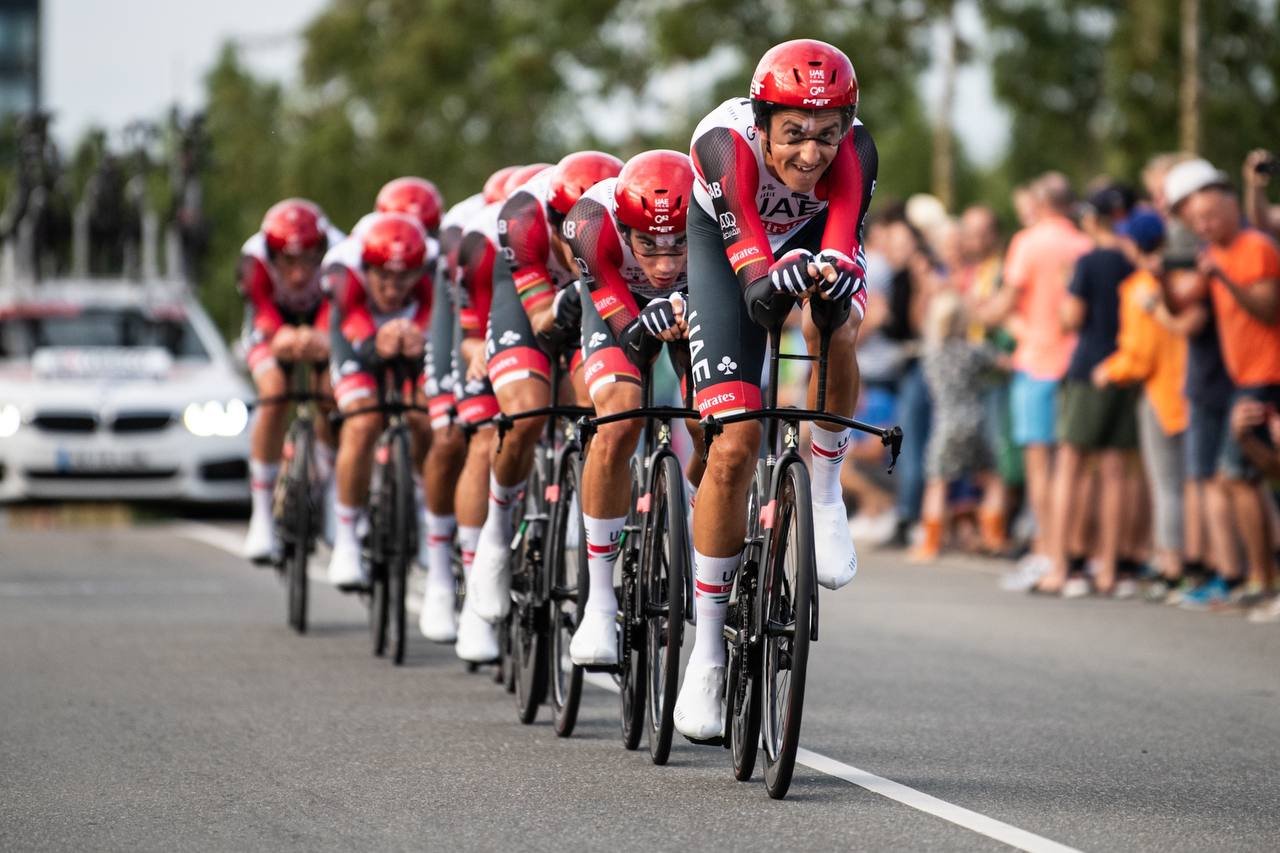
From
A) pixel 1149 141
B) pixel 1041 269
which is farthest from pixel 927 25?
pixel 1041 269

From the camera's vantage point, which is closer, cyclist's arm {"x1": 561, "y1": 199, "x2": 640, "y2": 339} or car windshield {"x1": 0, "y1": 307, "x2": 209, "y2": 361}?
cyclist's arm {"x1": 561, "y1": 199, "x2": 640, "y2": 339}

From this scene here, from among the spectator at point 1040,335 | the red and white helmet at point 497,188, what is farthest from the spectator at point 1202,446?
the red and white helmet at point 497,188

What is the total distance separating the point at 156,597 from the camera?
13.4m

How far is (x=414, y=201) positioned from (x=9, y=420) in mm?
7248

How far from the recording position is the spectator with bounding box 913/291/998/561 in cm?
1568

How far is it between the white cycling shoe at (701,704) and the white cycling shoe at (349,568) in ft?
14.4

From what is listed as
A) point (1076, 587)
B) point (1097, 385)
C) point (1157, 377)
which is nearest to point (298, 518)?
point (1076, 587)

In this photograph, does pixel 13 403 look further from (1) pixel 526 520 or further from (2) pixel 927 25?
(2) pixel 927 25

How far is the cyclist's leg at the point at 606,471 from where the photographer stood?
26.5 ft

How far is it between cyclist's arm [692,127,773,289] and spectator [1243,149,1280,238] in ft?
19.0

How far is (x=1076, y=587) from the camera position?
13617 mm

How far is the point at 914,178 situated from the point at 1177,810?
81.4 m

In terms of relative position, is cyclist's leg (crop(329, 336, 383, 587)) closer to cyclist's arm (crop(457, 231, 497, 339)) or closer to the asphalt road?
the asphalt road

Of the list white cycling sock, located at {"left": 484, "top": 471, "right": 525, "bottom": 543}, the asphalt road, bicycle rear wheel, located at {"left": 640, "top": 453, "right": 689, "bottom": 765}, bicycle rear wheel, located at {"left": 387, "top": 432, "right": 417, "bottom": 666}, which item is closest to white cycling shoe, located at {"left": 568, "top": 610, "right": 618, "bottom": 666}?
bicycle rear wheel, located at {"left": 640, "top": 453, "right": 689, "bottom": 765}
